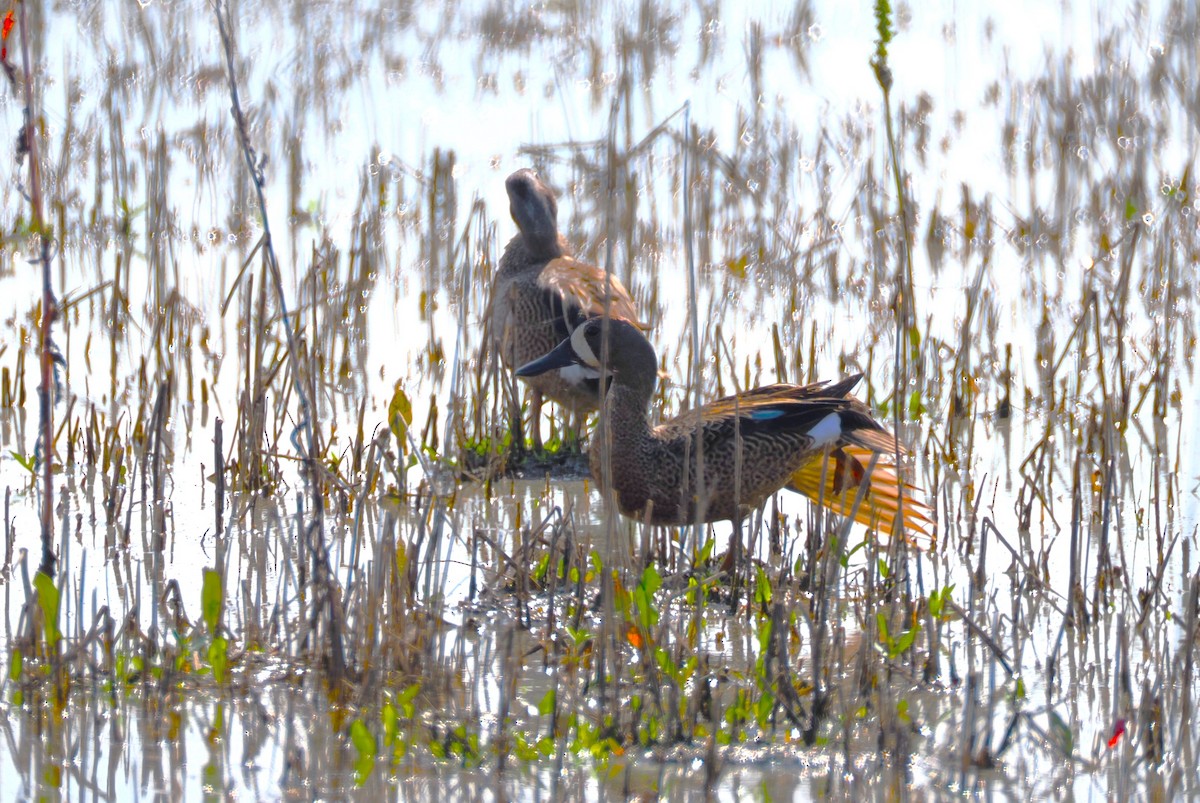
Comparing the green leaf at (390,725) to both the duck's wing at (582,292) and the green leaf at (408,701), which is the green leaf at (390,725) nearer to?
the green leaf at (408,701)

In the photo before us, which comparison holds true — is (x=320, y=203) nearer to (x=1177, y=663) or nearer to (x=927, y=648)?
(x=927, y=648)

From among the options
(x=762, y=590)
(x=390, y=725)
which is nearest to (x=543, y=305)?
A: (x=762, y=590)

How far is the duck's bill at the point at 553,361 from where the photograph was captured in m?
4.72

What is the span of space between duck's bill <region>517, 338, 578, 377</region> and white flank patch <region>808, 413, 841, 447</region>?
0.81 metres

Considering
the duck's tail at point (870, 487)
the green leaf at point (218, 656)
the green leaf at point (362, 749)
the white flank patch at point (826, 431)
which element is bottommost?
the green leaf at point (362, 749)

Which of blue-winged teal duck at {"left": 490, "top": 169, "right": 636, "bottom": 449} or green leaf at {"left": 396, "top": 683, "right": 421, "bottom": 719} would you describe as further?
blue-winged teal duck at {"left": 490, "top": 169, "right": 636, "bottom": 449}

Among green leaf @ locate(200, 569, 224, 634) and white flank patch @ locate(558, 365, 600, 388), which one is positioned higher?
white flank patch @ locate(558, 365, 600, 388)

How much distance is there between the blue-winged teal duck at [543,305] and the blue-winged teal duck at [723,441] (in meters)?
0.48

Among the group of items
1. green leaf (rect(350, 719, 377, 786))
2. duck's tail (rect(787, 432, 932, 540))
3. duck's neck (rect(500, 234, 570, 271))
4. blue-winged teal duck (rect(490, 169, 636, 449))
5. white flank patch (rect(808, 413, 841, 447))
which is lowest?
green leaf (rect(350, 719, 377, 786))

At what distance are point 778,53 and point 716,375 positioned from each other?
6196 millimetres

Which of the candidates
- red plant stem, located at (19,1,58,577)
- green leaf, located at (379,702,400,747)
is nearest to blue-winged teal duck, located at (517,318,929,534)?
green leaf, located at (379,702,400,747)

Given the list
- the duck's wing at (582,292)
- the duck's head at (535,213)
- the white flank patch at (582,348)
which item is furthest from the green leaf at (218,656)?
the duck's head at (535,213)

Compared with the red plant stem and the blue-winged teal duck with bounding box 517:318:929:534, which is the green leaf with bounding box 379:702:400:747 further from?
the blue-winged teal duck with bounding box 517:318:929:534

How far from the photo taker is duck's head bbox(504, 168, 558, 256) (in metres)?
6.07
